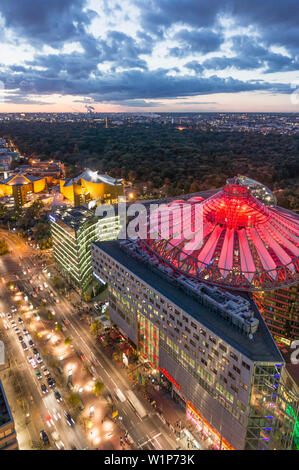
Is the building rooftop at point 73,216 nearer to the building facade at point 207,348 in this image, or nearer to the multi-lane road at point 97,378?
the multi-lane road at point 97,378

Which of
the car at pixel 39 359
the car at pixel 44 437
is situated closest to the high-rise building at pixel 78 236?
the car at pixel 39 359

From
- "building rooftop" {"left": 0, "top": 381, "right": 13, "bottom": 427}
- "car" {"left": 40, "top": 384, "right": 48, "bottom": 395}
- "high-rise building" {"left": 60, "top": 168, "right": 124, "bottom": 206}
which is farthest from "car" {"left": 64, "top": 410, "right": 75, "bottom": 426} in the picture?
"high-rise building" {"left": 60, "top": 168, "right": 124, "bottom": 206}

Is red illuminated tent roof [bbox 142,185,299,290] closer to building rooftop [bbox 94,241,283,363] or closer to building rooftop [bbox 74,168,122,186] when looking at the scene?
building rooftop [bbox 94,241,283,363]

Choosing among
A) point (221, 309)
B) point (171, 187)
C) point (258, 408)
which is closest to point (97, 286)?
point (221, 309)

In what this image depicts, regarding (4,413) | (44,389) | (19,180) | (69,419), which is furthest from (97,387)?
(19,180)

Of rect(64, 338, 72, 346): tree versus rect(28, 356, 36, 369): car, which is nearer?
rect(28, 356, 36, 369): car
